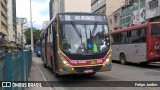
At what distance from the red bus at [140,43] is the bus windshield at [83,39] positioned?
19.8ft

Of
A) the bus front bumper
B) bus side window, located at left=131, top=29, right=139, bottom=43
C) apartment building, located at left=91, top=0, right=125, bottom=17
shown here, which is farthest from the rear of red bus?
apartment building, located at left=91, top=0, right=125, bottom=17

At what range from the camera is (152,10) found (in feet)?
125

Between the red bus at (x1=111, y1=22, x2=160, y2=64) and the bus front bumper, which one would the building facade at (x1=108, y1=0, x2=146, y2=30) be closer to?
the red bus at (x1=111, y1=22, x2=160, y2=64)

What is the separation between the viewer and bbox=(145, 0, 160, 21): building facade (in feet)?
120

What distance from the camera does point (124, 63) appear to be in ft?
67.5

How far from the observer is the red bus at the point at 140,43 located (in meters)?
16.4

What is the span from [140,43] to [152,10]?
2240cm

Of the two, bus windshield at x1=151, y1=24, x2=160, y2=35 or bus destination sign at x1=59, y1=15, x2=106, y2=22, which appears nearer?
bus destination sign at x1=59, y1=15, x2=106, y2=22

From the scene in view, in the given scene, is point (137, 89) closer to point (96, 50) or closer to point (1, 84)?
point (96, 50)

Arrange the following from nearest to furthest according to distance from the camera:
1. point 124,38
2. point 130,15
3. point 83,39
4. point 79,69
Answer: point 79,69
point 83,39
point 124,38
point 130,15

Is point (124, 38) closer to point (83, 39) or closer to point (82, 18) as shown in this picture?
point (82, 18)

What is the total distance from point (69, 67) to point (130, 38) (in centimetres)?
991

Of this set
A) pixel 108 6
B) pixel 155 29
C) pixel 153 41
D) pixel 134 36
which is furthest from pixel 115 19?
pixel 153 41

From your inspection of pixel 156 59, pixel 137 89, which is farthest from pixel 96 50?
pixel 156 59
